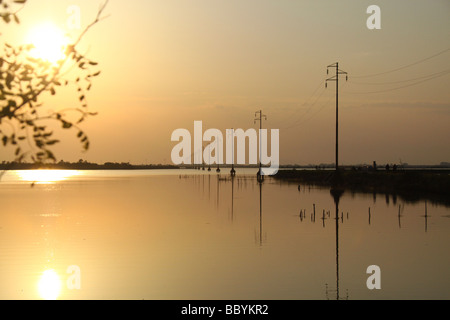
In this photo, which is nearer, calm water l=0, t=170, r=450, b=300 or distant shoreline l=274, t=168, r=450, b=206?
calm water l=0, t=170, r=450, b=300

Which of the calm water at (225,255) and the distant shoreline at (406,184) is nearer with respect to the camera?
the calm water at (225,255)

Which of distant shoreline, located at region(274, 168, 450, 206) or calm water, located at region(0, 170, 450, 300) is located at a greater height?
distant shoreline, located at region(274, 168, 450, 206)

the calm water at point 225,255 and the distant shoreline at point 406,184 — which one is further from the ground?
the distant shoreline at point 406,184

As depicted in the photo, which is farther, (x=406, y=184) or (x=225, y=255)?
(x=406, y=184)

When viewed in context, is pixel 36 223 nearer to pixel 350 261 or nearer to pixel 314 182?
pixel 350 261

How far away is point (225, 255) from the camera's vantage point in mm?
34031

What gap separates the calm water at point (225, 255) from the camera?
79.3 ft

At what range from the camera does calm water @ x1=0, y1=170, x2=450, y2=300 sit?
952 inches

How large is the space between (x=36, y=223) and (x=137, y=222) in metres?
10.3

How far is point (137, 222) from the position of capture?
55.0 metres

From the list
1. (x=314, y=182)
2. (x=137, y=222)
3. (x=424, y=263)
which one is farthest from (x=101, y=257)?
(x=314, y=182)

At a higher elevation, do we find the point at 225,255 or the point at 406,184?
the point at 406,184
